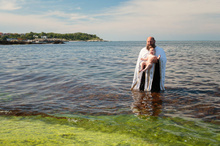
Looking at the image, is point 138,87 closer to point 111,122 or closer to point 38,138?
point 111,122

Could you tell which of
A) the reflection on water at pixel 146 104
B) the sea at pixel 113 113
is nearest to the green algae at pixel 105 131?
the sea at pixel 113 113

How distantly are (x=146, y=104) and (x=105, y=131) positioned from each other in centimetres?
311

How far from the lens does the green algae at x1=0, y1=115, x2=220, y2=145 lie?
13.7 ft

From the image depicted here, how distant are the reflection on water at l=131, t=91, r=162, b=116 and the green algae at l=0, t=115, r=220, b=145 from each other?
625 millimetres

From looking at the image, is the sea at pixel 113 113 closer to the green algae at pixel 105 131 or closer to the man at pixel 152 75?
the green algae at pixel 105 131

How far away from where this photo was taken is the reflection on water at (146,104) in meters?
6.73

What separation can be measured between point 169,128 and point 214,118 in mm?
1978

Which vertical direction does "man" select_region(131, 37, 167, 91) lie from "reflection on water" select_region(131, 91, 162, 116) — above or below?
above

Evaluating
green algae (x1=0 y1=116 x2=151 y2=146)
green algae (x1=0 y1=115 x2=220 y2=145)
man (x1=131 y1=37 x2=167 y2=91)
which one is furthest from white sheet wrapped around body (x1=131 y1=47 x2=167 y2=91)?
green algae (x1=0 y1=116 x2=151 y2=146)

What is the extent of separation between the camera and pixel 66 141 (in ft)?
13.4

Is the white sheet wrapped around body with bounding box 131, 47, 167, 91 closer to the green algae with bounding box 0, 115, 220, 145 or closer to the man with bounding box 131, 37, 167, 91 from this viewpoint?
the man with bounding box 131, 37, 167, 91

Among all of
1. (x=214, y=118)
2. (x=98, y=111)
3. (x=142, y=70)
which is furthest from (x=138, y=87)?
(x=214, y=118)

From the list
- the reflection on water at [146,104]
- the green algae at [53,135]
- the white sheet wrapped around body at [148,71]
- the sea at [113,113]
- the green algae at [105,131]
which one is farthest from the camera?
the white sheet wrapped around body at [148,71]

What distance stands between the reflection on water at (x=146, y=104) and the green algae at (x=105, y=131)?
0.63m
